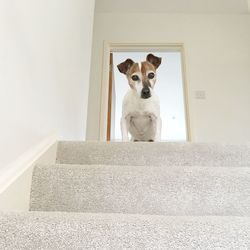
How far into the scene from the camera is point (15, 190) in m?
0.93

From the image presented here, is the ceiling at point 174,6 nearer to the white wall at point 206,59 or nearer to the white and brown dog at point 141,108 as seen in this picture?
the white wall at point 206,59

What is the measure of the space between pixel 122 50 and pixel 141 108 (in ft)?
5.37

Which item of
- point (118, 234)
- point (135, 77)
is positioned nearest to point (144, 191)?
point (118, 234)

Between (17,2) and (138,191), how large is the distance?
0.79 metres

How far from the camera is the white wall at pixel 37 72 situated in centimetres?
95

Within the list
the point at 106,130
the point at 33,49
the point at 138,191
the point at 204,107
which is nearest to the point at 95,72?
the point at 106,130

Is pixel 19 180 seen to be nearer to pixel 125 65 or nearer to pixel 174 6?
pixel 125 65

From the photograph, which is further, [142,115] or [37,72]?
[142,115]

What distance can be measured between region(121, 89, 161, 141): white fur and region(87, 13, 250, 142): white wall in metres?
1.00

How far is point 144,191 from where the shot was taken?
1042 millimetres

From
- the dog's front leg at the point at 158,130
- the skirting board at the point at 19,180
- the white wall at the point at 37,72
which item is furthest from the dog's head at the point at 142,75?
the skirting board at the point at 19,180

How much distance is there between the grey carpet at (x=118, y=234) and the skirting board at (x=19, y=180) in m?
0.16

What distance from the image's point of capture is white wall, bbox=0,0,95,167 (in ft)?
3.13

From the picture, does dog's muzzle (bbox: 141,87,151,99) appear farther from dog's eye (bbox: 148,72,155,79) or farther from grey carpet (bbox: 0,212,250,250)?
grey carpet (bbox: 0,212,250,250)
